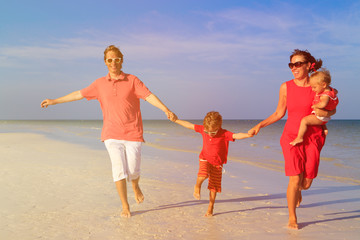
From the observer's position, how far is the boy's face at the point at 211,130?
16.5 feet

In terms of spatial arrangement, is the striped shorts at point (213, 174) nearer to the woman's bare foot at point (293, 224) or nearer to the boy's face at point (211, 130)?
the boy's face at point (211, 130)


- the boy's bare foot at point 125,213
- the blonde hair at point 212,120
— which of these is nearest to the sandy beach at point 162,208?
the boy's bare foot at point 125,213

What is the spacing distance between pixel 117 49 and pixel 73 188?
321cm

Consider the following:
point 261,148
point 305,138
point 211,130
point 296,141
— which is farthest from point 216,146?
point 261,148

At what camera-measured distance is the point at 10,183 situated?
23.9 ft

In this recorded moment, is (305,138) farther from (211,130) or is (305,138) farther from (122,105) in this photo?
(122,105)

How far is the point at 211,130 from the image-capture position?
16.5 feet

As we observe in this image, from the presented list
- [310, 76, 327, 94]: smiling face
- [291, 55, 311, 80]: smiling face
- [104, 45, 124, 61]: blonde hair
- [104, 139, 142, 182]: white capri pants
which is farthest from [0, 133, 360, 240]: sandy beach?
[104, 45, 124, 61]: blonde hair

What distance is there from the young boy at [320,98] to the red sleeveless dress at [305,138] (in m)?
0.11

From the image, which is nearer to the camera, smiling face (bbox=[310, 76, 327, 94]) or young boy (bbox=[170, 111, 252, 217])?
smiling face (bbox=[310, 76, 327, 94])

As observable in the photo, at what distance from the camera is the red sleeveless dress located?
4.73 m

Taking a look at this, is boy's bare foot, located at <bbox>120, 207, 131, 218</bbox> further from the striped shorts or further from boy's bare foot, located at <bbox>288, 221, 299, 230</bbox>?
boy's bare foot, located at <bbox>288, 221, 299, 230</bbox>

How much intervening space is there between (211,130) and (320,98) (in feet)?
4.97

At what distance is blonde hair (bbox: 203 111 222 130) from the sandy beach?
1.39m
